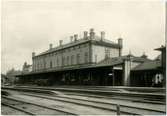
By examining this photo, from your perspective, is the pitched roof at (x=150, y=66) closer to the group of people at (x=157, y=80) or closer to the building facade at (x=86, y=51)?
the group of people at (x=157, y=80)

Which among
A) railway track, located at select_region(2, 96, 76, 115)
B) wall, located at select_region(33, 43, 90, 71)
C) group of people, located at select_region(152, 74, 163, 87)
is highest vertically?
wall, located at select_region(33, 43, 90, 71)

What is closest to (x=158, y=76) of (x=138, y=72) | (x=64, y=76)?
(x=138, y=72)

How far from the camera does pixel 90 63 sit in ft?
131

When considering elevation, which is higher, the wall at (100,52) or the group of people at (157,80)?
the wall at (100,52)

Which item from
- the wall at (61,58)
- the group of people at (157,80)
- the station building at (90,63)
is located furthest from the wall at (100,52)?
the group of people at (157,80)

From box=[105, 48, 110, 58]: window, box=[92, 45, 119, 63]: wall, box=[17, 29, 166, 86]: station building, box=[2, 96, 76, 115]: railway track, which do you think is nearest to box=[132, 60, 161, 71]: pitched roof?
box=[17, 29, 166, 86]: station building

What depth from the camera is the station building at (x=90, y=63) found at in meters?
31.0

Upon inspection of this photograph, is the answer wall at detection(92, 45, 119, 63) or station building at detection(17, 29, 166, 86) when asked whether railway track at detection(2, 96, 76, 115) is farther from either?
wall at detection(92, 45, 119, 63)

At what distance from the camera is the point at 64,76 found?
41.2 m

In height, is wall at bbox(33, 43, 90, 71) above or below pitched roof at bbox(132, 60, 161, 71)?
above

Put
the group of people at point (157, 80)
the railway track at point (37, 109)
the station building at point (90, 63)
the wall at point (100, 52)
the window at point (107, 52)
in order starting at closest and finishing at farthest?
the railway track at point (37, 109)
the group of people at point (157, 80)
the station building at point (90, 63)
the wall at point (100, 52)
the window at point (107, 52)

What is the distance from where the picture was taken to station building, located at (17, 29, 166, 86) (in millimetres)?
30984

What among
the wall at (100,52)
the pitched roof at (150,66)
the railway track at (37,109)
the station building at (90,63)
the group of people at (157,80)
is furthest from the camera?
the wall at (100,52)

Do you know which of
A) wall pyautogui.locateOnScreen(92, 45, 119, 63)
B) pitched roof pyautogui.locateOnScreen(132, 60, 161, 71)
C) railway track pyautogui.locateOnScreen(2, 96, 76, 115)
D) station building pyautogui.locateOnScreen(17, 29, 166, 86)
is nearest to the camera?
railway track pyautogui.locateOnScreen(2, 96, 76, 115)
